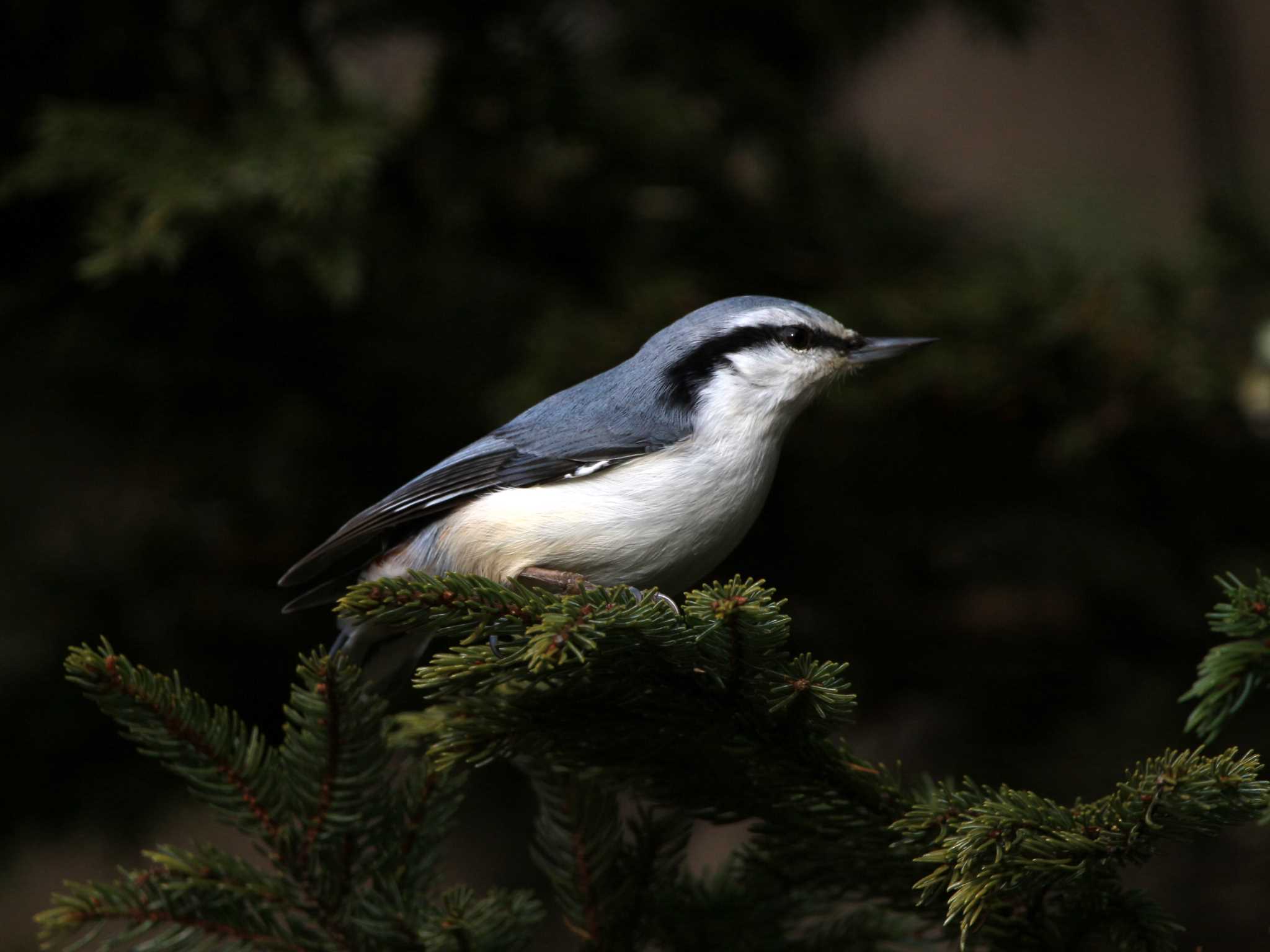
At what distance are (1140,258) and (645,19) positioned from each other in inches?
53.2

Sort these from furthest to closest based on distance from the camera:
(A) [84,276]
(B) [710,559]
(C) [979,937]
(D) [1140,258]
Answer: (D) [1140,258]
(A) [84,276]
(B) [710,559]
(C) [979,937]

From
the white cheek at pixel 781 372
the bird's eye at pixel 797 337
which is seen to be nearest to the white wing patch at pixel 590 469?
the white cheek at pixel 781 372

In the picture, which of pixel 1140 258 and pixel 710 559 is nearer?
pixel 710 559

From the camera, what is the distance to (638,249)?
265cm

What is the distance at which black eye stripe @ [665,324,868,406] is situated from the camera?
1632mm

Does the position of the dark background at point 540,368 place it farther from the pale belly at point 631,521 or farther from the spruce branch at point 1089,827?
the spruce branch at point 1089,827

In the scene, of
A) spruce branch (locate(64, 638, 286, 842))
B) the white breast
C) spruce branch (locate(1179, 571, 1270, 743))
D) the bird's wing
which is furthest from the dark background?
spruce branch (locate(1179, 571, 1270, 743))

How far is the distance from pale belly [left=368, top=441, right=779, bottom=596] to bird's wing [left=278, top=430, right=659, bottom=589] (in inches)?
0.9

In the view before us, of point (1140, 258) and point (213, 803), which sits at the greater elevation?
point (213, 803)

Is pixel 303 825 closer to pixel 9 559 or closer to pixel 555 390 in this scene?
pixel 555 390

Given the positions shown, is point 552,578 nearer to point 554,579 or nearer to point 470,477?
point 554,579

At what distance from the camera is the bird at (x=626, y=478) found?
145cm

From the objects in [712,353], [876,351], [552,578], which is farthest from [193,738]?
[876,351]

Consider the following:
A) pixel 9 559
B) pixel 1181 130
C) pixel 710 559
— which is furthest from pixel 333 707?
pixel 1181 130
